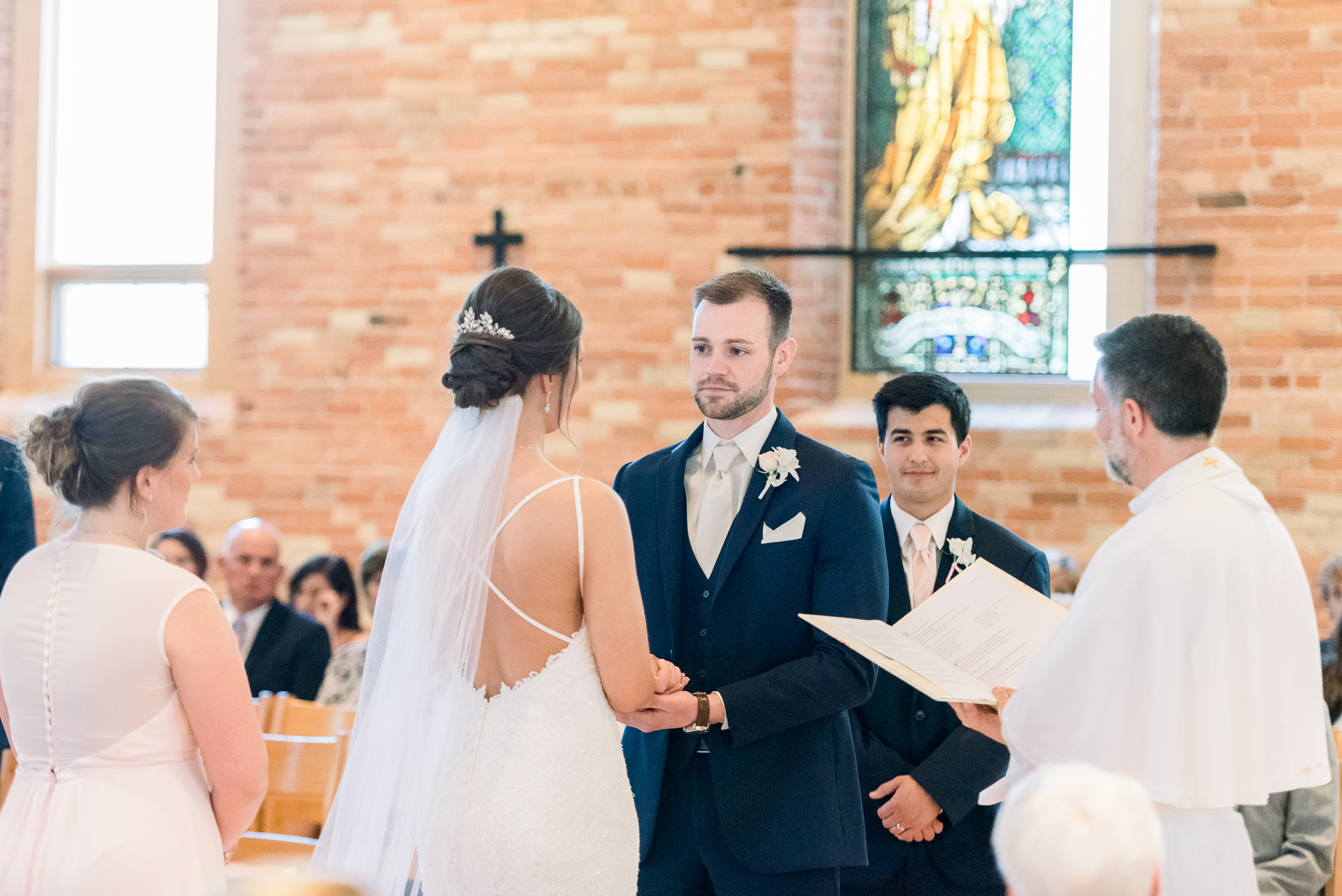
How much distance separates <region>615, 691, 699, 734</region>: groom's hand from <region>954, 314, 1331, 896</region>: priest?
0.59 metres

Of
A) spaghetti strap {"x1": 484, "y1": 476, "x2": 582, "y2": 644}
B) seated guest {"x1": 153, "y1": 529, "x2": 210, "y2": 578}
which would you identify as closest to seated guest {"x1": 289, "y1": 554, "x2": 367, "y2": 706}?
seated guest {"x1": 153, "y1": 529, "x2": 210, "y2": 578}

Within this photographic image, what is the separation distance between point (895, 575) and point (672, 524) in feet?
2.25

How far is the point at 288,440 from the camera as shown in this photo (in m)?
6.54

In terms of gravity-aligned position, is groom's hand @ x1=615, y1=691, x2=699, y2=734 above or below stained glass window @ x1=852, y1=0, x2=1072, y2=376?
below

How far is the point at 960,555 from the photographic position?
3.04 m

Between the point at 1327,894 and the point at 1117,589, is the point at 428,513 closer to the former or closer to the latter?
the point at 1117,589

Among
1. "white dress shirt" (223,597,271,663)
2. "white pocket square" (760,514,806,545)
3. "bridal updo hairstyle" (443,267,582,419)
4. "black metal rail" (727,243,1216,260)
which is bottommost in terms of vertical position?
"white dress shirt" (223,597,271,663)

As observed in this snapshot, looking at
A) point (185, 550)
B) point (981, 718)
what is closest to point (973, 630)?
point (981, 718)

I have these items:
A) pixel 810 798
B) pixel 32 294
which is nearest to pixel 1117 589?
pixel 810 798

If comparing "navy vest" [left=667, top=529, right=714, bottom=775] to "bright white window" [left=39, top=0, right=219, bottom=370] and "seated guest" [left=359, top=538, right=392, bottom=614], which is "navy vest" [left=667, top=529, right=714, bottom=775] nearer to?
"seated guest" [left=359, top=538, right=392, bottom=614]

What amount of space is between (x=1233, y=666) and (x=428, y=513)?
1.43 meters

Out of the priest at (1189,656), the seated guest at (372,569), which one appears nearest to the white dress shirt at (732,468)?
the priest at (1189,656)

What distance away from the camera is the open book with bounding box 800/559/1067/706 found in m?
2.41

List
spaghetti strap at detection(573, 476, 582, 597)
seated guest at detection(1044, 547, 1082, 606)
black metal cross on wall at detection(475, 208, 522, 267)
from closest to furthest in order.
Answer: spaghetti strap at detection(573, 476, 582, 597) < seated guest at detection(1044, 547, 1082, 606) < black metal cross on wall at detection(475, 208, 522, 267)
